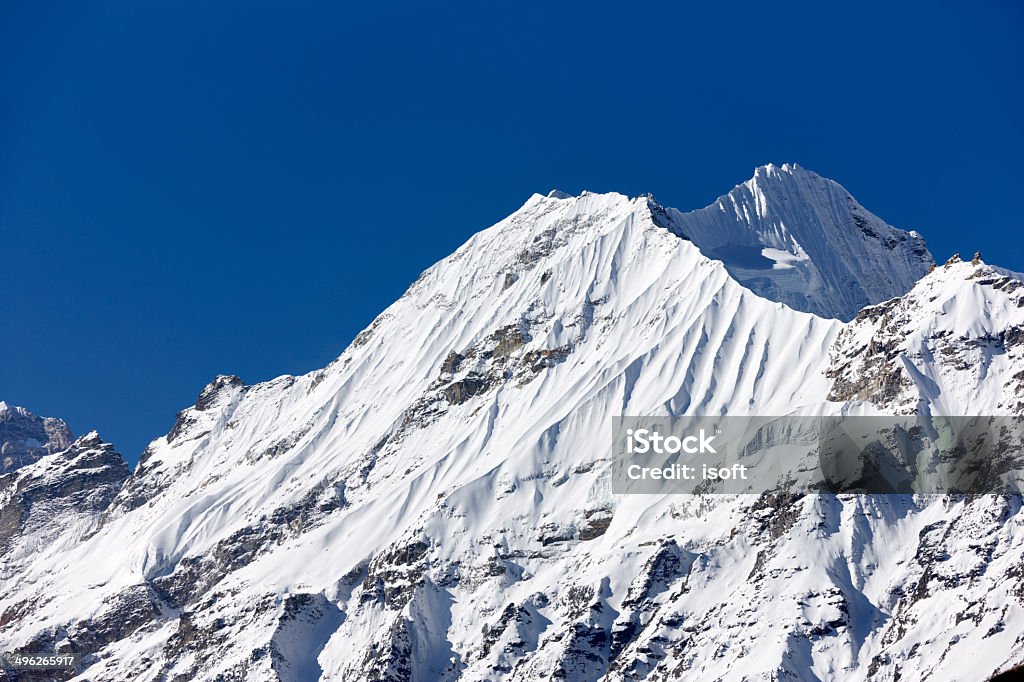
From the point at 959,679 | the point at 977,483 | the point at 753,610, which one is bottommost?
the point at 959,679

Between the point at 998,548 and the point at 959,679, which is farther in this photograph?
the point at 998,548

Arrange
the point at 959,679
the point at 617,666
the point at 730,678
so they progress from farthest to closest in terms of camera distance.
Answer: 1. the point at 617,666
2. the point at 730,678
3. the point at 959,679

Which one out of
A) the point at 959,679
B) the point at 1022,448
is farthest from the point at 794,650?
the point at 1022,448

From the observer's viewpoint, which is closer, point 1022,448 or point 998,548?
point 998,548

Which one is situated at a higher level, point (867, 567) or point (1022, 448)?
point (1022, 448)

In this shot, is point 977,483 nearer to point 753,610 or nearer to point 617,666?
point 753,610

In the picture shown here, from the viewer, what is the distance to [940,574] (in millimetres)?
187875

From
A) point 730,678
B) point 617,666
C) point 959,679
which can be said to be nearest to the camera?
point 959,679

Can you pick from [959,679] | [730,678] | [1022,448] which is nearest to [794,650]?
[730,678]

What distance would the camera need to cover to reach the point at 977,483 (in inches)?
7776

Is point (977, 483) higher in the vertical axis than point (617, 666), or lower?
higher

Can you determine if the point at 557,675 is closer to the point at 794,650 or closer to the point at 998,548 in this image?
the point at 794,650

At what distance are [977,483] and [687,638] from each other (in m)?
36.9

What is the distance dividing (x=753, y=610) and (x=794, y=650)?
9.94 meters
